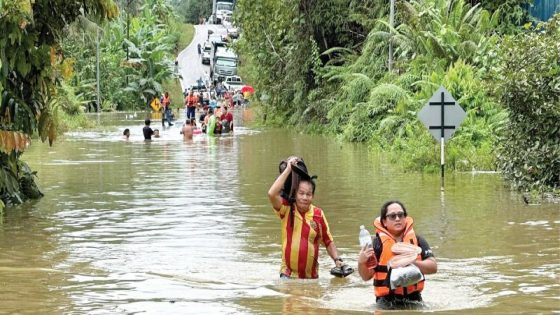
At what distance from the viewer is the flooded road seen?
10.9 metres

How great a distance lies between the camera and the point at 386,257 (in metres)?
9.31

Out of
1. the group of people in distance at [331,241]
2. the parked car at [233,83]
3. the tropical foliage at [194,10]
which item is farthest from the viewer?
the tropical foliage at [194,10]

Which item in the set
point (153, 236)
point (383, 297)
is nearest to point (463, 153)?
point (153, 236)

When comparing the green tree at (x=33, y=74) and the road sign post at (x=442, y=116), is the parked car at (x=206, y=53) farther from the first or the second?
the green tree at (x=33, y=74)

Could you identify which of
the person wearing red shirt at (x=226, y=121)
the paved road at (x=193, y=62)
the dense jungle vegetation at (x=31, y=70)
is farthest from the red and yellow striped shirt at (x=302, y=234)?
the paved road at (x=193, y=62)

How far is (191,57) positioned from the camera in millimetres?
110688

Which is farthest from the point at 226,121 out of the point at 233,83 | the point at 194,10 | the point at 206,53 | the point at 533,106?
the point at 194,10

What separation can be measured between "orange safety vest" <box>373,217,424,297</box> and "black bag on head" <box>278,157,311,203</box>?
145 centimetres

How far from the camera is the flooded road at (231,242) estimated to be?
1095 centimetres

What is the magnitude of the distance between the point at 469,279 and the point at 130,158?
66.4 ft

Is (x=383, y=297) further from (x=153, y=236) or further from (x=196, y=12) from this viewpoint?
(x=196, y=12)

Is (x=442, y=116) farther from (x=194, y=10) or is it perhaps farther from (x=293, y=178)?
(x=194, y=10)

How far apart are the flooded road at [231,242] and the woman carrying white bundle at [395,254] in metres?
0.99

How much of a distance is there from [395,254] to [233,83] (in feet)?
284
